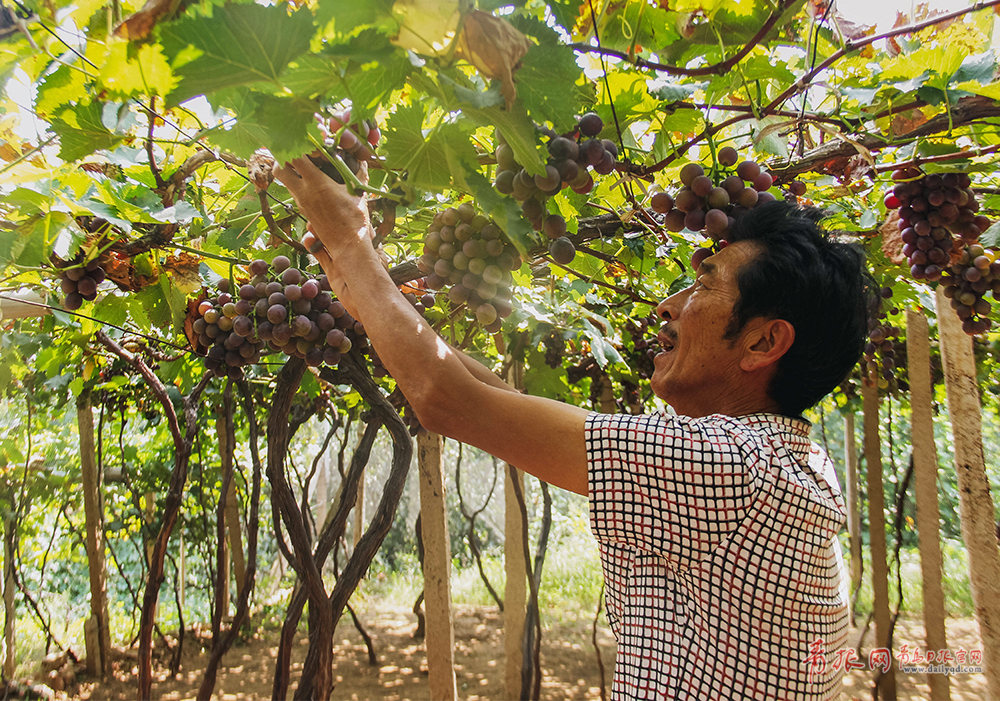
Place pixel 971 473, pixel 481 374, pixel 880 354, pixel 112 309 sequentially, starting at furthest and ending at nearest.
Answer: pixel 880 354
pixel 971 473
pixel 112 309
pixel 481 374

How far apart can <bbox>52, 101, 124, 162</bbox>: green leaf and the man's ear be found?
1184 mm

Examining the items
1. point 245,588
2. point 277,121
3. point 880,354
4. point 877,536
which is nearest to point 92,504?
point 245,588

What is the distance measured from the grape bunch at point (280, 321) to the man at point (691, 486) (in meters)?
0.55

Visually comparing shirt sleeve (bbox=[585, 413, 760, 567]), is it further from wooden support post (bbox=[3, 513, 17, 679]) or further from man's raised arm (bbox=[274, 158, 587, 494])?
wooden support post (bbox=[3, 513, 17, 679])

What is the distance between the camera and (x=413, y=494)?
1476 centimetres

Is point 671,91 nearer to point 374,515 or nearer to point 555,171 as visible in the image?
point 555,171

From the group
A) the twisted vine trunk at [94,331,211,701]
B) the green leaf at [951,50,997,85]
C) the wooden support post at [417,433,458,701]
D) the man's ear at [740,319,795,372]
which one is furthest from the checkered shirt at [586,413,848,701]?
the twisted vine trunk at [94,331,211,701]

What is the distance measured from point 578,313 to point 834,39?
1.39 meters

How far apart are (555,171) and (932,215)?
1501 mm

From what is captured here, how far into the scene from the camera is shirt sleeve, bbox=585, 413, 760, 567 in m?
0.93

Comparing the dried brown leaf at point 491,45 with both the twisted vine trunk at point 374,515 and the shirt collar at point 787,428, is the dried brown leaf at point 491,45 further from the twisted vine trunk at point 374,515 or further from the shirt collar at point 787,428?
the twisted vine trunk at point 374,515

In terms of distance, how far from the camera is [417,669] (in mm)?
5242

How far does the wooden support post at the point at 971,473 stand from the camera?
2.44 meters

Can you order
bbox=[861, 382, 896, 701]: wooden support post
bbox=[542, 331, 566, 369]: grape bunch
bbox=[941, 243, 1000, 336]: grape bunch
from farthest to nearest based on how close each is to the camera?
bbox=[861, 382, 896, 701]: wooden support post
bbox=[542, 331, 566, 369]: grape bunch
bbox=[941, 243, 1000, 336]: grape bunch
